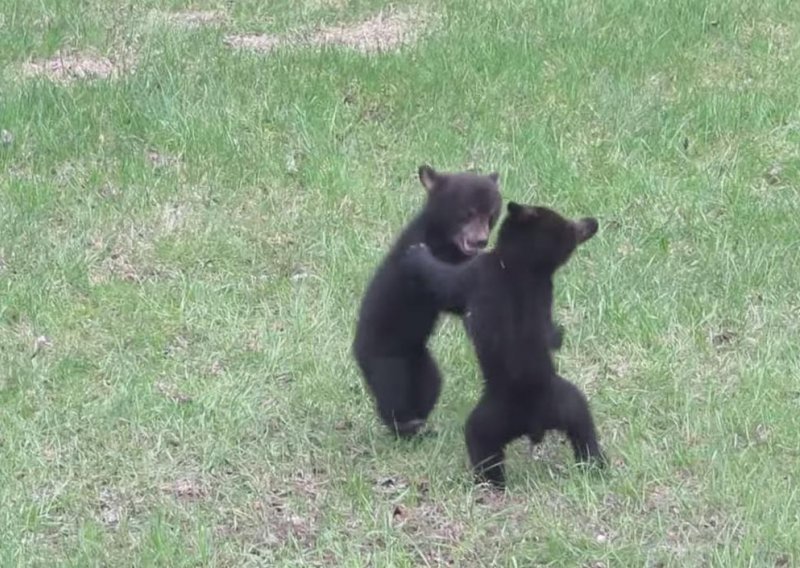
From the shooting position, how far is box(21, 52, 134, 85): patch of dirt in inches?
407

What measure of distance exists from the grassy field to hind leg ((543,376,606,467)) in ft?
0.26

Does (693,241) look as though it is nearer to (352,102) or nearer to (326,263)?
(326,263)

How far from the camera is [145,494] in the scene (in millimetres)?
6031

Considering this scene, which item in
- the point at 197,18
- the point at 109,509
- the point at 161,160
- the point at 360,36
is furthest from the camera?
the point at 197,18

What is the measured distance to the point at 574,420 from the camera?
5832 mm

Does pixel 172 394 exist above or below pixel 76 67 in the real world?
above

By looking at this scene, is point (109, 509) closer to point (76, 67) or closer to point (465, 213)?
point (465, 213)

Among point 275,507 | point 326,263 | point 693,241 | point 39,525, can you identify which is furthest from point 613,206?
point 39,525

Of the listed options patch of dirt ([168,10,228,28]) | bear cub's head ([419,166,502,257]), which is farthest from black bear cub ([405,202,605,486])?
patch of dirt ([168,10,228,28])

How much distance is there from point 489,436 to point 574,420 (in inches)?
12.4

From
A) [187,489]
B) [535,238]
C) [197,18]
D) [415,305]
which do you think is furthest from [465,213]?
[197,18]

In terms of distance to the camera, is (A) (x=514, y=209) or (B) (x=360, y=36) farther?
(B) (x=360, y=36)

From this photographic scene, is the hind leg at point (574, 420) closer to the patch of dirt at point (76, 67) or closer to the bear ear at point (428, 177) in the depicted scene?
the bear ear at point (428, 177)

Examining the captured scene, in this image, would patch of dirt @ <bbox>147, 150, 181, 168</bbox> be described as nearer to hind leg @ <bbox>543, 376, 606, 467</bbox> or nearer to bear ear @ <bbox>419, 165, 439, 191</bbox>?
bear ear @ <bbox>419, 165, 439, 191</bbox>
